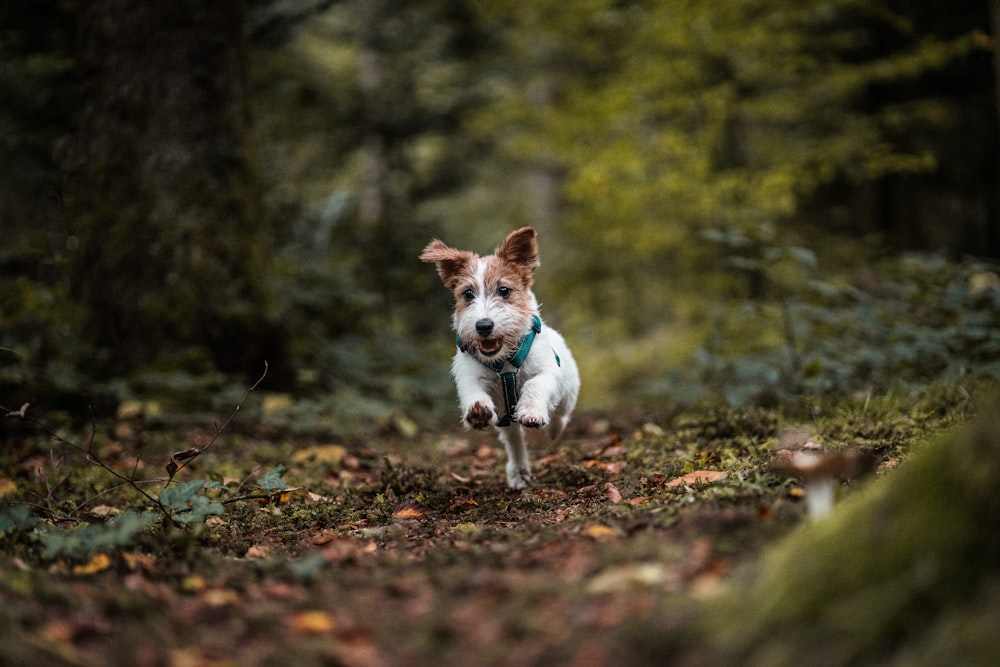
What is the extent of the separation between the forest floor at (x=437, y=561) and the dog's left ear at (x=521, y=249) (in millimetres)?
1429

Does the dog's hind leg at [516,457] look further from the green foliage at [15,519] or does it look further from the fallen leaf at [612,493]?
the green foliage at [15,519]

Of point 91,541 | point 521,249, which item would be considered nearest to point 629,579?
point 91,541

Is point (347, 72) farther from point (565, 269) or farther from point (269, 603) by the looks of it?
point (269, 603)

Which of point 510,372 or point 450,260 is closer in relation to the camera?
point 510,372

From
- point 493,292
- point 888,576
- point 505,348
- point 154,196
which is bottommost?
point 888,576

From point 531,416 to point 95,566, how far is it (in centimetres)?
229

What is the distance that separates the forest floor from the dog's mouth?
896 millimetres

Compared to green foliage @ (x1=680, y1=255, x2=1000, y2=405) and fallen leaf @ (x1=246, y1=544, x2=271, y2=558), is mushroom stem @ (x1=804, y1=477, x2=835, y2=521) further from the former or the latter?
green foliage @ (x1=680, y1=255, x2=1000, y2=405)

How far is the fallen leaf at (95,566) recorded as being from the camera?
2.97 meters

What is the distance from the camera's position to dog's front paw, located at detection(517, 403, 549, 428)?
171 inches

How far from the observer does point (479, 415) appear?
14.0 ft

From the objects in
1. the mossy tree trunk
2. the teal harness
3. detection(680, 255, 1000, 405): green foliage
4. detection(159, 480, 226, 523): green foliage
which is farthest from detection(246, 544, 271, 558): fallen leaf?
detection(680, 255, 1000, 405): green foliage

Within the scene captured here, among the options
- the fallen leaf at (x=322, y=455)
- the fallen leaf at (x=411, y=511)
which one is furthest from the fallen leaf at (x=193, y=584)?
the fallen leaf at (x=322, y=455)

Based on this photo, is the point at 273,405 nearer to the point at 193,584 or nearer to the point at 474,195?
the point at 193,584
